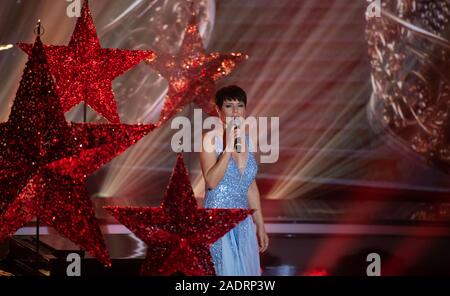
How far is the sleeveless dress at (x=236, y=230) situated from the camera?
3322mm

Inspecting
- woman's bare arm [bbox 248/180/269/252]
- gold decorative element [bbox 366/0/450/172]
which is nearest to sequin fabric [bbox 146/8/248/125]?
woman's bare arm [bbox 248/180/269/252]

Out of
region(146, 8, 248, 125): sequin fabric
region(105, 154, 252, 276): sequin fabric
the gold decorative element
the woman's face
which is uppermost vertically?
the gold decorative element

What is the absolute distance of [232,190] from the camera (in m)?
3.34

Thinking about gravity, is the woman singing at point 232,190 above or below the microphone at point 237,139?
below

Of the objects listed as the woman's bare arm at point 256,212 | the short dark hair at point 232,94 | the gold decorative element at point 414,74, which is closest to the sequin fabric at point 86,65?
the short dark hair at point 232,94

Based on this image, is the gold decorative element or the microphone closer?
the microphone

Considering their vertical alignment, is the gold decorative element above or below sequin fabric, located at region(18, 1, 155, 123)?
above

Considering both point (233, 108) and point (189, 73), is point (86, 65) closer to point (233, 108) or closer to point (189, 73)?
point (233, 108)

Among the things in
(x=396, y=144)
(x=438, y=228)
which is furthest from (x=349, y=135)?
(x=438, y=228)

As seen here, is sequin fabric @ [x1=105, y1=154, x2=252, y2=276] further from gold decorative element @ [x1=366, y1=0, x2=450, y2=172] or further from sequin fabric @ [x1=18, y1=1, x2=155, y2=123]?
gold decorative element @ [x1=366, y1=0, x2=450, y2=172]

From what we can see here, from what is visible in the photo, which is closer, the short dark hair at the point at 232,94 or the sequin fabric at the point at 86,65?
the short dark hair at the point at 232,94

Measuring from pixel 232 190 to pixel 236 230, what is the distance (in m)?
0.18

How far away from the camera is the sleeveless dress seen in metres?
3.32

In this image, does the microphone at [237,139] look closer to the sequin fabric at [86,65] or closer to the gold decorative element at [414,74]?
the sequin fabric at [86,65]
